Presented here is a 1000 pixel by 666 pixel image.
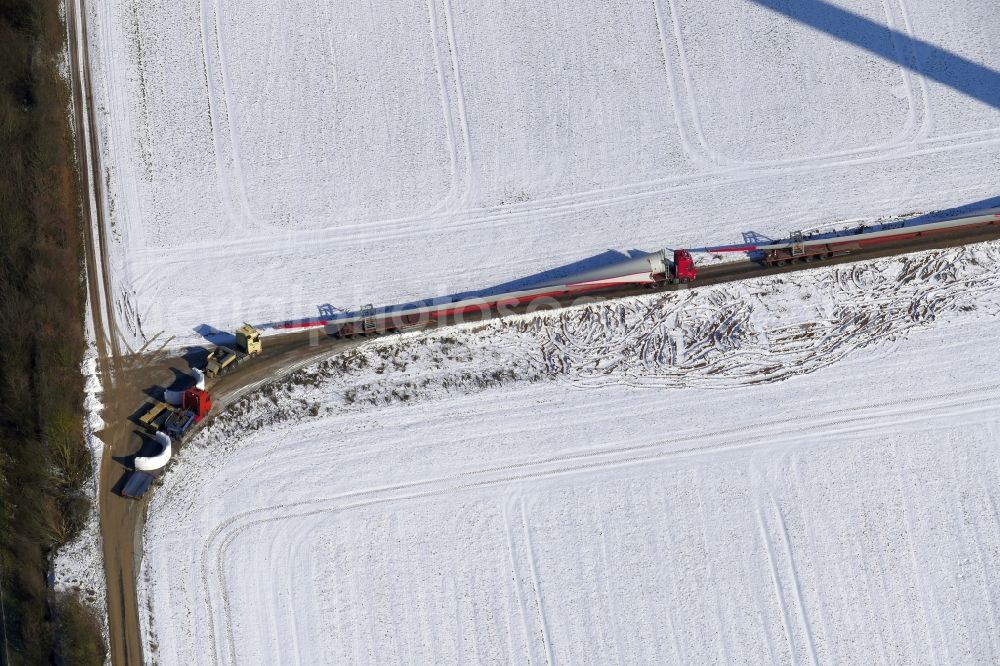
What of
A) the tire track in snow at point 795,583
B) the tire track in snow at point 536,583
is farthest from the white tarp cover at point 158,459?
the tire track in snow at point 795,583

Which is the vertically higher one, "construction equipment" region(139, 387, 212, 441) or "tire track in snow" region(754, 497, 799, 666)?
"construction equipment" region(139, 387, 212, 441)

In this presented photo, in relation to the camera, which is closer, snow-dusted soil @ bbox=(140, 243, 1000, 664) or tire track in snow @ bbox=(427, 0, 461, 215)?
snow-dusted soil @ bbox=(140, 243, 1000, 664)

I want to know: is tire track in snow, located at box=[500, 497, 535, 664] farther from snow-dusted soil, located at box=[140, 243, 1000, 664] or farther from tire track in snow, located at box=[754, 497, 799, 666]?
tire track in snow, located at box=[754, 497, 799, 666]

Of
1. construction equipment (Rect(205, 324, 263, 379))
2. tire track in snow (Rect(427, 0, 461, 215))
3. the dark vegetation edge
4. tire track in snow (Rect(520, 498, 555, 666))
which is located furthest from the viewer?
tire track in snow (Rect(427, 0, 461, 215))

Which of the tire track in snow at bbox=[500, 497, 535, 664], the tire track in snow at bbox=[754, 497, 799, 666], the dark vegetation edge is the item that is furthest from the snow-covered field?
the tire track in snow at bbox=[754, 497, 799, 666]

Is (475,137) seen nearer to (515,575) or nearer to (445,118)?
(445,118)

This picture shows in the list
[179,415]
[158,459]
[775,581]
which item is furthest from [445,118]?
[775,581]

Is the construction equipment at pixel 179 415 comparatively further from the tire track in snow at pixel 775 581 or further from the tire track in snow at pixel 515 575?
the tire track in snow at pixel 775 581
